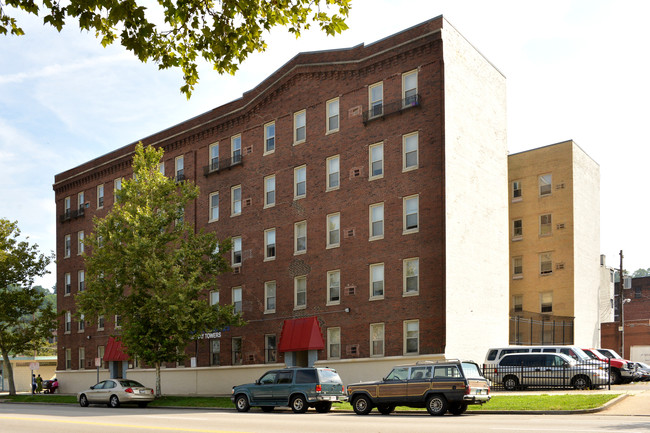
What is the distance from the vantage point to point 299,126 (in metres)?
43.4

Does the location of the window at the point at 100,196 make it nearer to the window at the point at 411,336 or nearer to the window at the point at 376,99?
the window at the point at 376,99

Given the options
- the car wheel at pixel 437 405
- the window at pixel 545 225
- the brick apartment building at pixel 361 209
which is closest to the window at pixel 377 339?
the brick apartment building at pixel 361 209

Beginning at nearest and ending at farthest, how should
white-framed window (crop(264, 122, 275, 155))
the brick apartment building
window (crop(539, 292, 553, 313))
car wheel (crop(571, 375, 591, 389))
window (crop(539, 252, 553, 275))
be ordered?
1. car wheel (crop(571, 375, 591, 389))
2. the brick apartment building
3. white-framed window (crop(264, 122, 275, 155))
4. window (crop(539, 292, 553, 313))
5. window (crop(539, 252, 553, 275))

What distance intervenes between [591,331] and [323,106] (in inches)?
1028

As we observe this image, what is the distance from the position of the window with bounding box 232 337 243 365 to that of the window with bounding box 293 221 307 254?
291 inches

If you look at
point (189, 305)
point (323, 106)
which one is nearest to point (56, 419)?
point (189, 305)

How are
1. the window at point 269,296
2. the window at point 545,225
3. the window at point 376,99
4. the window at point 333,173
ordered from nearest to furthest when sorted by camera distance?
the window at point 376,99 → the window at point 333,173 → the window at point 269,296 → the window at point 545,225

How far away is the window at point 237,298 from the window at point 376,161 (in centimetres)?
1247

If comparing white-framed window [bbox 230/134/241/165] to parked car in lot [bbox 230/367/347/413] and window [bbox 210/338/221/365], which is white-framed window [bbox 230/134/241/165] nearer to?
window [bbox 210/338/221/365]

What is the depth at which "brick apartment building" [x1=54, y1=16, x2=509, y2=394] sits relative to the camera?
3656cm

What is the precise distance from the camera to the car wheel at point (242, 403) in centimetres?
2990

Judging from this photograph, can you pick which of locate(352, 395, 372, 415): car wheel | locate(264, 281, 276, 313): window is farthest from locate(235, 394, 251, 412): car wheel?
locate(264, 281, 276, 313): window

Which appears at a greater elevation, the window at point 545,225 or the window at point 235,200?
the window at point 235,200

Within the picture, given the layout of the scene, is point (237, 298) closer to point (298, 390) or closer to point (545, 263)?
point (298, 390)
